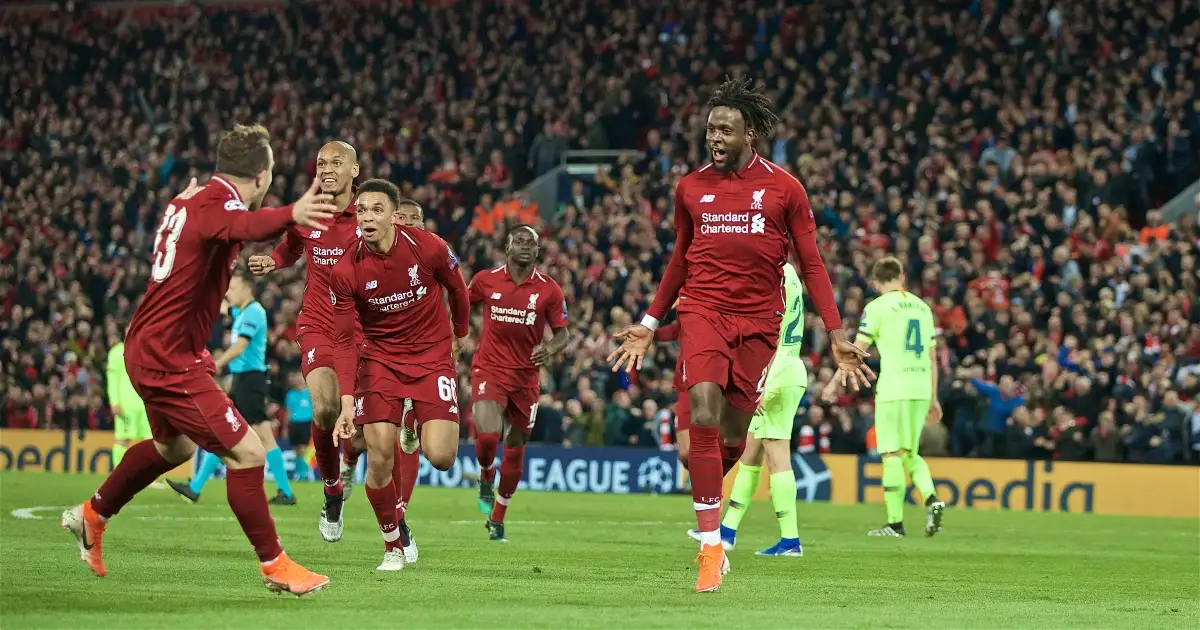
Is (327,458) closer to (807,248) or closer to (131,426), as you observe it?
(807,248)

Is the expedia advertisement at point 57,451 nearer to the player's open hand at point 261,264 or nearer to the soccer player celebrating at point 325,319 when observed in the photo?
the soccer player celebrating at point 325,319

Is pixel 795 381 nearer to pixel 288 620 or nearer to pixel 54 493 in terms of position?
pixel 288 620

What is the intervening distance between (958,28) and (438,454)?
20742mm

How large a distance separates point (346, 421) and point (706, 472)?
2.43m

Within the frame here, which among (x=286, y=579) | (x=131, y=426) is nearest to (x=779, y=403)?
(x=286, y=579)

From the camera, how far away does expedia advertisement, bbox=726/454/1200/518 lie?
20.7 metres

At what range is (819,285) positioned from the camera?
31.2 feet

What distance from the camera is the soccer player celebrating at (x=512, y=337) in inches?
564

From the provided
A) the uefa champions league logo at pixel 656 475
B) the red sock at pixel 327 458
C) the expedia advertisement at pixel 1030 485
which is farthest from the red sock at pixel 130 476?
the uefa champions league logo at pixel 656 475

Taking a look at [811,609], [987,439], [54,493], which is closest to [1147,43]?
[987,439]

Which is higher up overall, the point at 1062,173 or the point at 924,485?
the point at 1062,173

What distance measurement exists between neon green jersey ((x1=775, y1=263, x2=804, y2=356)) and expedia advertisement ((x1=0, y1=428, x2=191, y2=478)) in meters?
16.1

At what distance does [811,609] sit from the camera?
8531 mm

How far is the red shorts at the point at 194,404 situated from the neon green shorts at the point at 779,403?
5.32 metres
